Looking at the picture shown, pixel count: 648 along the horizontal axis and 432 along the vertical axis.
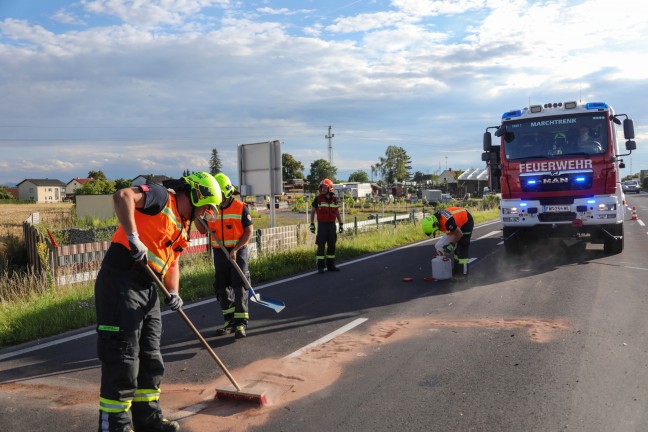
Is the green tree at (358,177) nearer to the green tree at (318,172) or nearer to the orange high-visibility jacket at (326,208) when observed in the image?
the green tree at (318,172)

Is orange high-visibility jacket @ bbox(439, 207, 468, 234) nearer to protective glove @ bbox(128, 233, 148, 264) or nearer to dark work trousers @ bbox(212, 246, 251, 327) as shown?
dark work trousers @ bbox(212, 246, 251, 327)

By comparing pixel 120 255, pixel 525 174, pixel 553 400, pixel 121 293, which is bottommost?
pixel 553 400

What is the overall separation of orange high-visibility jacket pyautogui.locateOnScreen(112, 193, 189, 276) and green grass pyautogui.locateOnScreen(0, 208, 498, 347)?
3.59 meters

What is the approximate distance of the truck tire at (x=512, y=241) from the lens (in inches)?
466

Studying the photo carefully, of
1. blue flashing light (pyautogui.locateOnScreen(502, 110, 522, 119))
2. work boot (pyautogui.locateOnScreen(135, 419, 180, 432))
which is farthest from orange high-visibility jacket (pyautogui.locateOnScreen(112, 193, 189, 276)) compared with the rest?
blue flashing light (pyautogui.locateOnScreen(502, 110, 522, 119))

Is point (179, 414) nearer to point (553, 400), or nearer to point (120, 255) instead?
point (120, 255)

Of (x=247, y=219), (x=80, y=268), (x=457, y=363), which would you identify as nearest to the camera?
(x=457, y=363)

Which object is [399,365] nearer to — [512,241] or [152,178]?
[152,178]

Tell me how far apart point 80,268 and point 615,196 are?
11.3 meters

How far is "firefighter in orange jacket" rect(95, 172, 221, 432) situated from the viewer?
334 centimetres

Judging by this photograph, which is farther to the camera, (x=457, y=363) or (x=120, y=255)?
(x=457, y=363)

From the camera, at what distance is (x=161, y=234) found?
3674mm

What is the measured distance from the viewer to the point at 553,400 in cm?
396

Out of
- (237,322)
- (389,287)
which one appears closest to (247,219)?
(237,322)
